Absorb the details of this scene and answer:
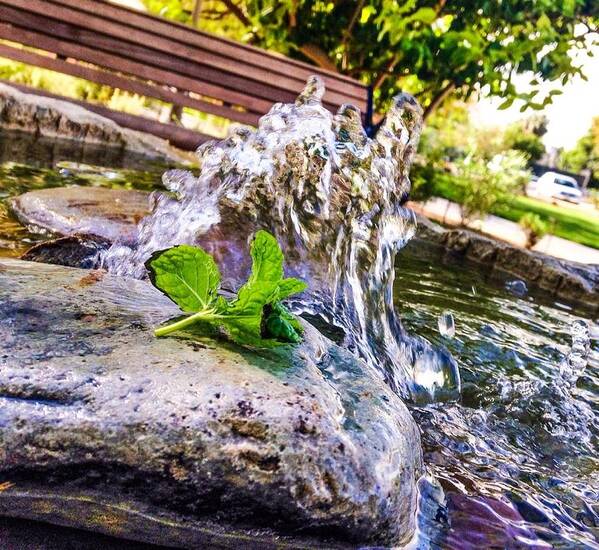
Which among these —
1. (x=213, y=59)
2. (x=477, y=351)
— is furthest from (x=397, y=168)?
(x=213, y=59)

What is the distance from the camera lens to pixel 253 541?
1.18 m

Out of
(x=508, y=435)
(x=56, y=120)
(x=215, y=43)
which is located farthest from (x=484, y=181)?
(x=508, y=435)

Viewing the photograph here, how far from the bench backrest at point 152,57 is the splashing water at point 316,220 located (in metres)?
3.59

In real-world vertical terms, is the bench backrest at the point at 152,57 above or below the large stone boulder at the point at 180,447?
above

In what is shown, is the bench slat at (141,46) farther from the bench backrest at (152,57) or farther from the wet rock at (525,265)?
the wet rock at (525,265)

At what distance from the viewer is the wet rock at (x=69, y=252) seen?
2.43 m

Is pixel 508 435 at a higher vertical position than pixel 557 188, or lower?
lower

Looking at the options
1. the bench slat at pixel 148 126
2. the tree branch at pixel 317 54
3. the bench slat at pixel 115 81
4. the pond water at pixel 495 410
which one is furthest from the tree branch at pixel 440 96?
the pond water at pixel 495 410

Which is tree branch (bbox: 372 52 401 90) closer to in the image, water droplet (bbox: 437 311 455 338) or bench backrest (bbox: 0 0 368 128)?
bench backrest (bbox: 0 0 368 128)

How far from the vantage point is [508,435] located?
213cm

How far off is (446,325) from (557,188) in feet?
153

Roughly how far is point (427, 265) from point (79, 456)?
4681 millimetres

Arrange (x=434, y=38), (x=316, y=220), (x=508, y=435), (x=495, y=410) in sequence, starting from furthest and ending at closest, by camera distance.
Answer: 1. (x=434, y=38)
2. (x=316, y=220)
3. (x=495, y=410)
4. (x=508, y=435)

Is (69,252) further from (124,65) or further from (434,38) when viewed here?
(434,38)
